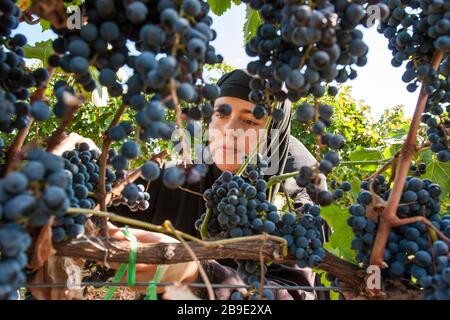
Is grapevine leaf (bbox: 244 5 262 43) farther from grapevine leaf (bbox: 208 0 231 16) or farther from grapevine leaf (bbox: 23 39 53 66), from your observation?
grapevine leaf (bbox: 23 39 53 66)

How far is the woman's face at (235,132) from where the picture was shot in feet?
5.70

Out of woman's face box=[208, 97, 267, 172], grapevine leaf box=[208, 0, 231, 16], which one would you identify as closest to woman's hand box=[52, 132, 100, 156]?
grapevine leaf box=[208, 0, 231, 16]

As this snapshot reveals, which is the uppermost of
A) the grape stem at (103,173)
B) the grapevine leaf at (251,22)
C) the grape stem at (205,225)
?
the grapevine leaf at (251,22)

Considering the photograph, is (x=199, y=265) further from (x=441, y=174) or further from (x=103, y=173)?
(x=441, y=174)

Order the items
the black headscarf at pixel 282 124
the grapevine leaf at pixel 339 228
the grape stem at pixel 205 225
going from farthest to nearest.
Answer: the black headscarf at pixel 282 124, the grapevine leaf at pixel 339 228, the grape stem at pixel 205 225

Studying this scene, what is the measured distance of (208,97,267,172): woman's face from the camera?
1738 millimetres

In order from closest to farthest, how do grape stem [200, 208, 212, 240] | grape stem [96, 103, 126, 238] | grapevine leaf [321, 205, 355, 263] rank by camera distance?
1. grape stem [96, 103, 126, 238]
2. grape stem [200, 208, 212, 240]
3. grapevine leaf [321, 205, 355, 263]

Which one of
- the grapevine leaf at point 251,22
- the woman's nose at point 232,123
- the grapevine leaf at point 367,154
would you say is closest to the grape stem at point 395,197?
the grapevine leaf at point 251,22

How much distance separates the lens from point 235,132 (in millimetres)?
1744

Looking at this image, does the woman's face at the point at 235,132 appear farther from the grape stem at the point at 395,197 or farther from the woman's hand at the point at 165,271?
the grape stem at the point at 395,197

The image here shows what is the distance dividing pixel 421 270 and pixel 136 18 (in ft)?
1.95

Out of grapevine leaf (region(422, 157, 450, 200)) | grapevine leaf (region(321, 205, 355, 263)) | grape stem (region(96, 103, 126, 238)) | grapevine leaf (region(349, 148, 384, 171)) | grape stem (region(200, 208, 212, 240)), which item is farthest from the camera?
grapevine leaf (region(349, 148, 384, 171))
